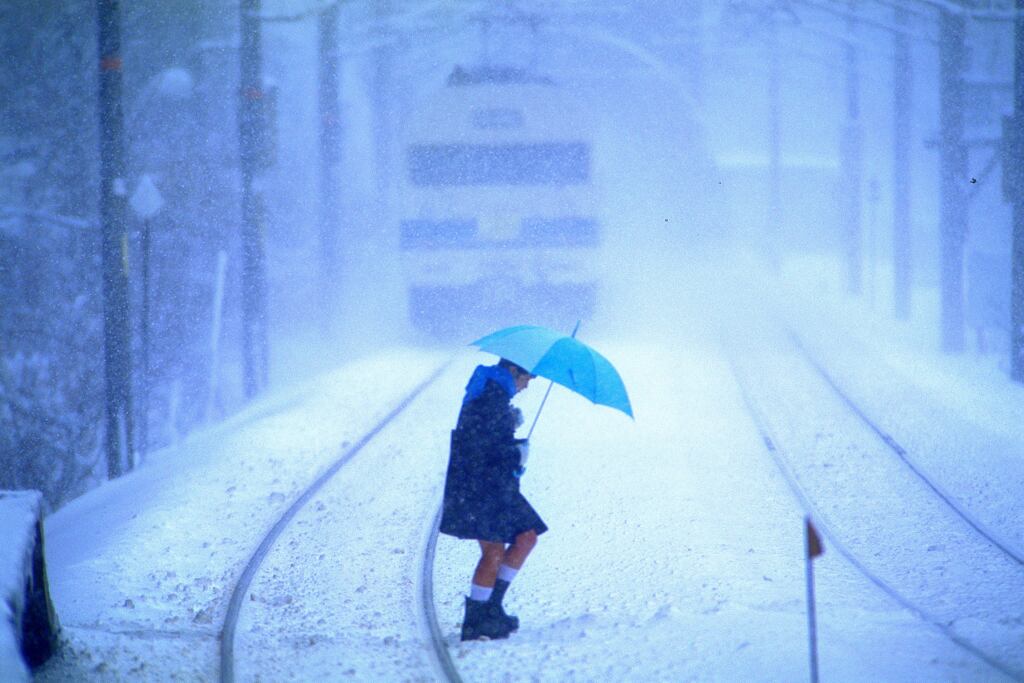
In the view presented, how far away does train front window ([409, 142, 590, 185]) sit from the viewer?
16125 millimetres

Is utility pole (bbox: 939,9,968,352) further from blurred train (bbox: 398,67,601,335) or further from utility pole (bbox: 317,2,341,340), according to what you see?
utility pole (bbox: 317,2,341,340)

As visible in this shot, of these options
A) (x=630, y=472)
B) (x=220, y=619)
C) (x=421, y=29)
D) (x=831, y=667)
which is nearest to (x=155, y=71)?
(x=421, y=29)

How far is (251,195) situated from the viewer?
15.2 m

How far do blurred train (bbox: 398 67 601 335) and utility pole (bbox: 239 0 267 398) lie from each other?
229 cm

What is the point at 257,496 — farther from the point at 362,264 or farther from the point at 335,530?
the point at 362,264

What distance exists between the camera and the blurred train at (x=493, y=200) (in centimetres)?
1606

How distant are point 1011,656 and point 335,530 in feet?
13.7

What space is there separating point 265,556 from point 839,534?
3774 millimetres

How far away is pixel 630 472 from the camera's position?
323 inches

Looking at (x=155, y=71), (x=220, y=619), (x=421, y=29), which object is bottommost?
(x=220, y=619)

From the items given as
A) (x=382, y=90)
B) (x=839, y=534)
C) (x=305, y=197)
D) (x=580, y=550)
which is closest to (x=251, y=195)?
(x=580, y=550)

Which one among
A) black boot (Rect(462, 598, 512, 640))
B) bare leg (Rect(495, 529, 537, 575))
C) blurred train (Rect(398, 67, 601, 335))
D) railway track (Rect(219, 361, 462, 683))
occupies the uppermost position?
blurred train (Rect(398, 67, 601, 335))

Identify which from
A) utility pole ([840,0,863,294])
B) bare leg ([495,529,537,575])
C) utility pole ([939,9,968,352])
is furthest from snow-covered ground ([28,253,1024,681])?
utility pole ([840,0,863,294])

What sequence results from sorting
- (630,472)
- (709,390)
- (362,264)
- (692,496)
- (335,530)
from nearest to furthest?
(335,530) < (692,496) < (630,472) < (709,390) < (362,264)
